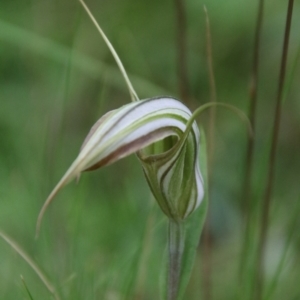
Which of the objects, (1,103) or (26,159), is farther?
(1,103)

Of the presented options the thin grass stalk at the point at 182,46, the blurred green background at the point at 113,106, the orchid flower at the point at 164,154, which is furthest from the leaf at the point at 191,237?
the thin grass stalk at the point at 182,46

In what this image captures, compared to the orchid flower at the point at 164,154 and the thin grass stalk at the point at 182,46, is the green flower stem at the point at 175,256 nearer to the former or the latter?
the orchid flower at the point at 164,154

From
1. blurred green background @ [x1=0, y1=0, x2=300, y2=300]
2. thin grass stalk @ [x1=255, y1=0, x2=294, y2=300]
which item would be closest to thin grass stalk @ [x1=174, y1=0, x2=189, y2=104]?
blurred green background @ [x1=0, y1=0, x2=300, y2=300]

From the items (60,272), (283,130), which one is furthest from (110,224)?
(283,130)

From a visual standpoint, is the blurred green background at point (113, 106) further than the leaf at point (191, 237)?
Yes

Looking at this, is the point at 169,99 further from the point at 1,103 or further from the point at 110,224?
the point at 1,103

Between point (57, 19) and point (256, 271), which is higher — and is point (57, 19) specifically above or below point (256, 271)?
above
